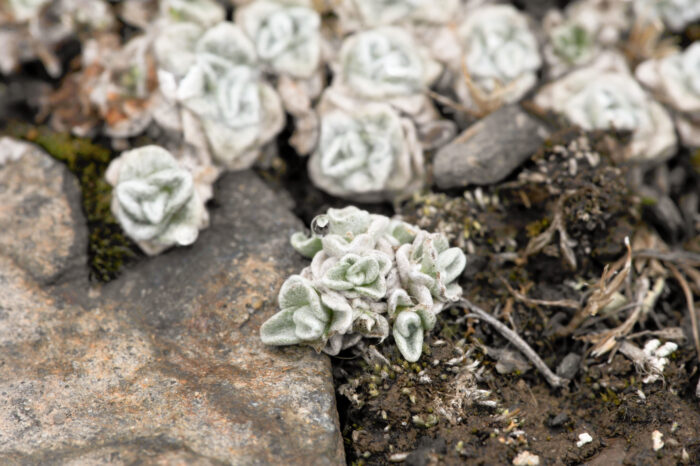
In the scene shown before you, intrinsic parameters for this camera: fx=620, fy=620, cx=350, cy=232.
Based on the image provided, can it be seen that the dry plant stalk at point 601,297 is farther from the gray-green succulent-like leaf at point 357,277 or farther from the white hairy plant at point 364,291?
the gray-green succulent-like leaf at point 357,277

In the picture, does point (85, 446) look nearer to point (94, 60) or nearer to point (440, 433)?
point (440, 433)

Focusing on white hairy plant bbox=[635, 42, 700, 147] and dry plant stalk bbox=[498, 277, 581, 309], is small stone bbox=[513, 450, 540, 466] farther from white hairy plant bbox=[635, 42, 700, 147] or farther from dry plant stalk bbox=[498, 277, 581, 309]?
white hairy plant bbox=[635, 42, 700, 147]

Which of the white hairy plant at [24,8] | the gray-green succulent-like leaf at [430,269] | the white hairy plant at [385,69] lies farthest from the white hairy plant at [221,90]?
the gray-green succulent-like leaf at [430,269]

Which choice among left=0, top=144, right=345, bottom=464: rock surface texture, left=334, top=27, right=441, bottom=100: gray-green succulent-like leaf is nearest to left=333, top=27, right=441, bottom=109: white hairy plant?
left=334, top=27, right=441, bottom=100: gray-green succulent-like leaf

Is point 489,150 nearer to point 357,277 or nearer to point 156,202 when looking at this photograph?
point 357,277

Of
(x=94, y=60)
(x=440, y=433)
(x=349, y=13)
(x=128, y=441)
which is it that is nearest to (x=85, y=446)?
(x=128, y=441)

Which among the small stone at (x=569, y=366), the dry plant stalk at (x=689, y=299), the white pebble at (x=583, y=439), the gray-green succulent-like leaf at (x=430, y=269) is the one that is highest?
the gray-green succulent-like leaf at (x=430, y=269)
